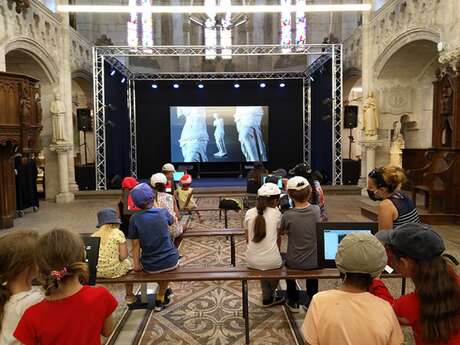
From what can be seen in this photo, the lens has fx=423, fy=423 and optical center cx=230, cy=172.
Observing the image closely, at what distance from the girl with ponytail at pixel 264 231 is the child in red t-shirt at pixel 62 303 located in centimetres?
196

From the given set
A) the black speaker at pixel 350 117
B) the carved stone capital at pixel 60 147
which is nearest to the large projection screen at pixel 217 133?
the black speaker at pixel 350 117

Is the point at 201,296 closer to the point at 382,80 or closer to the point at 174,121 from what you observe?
the point at 382,80

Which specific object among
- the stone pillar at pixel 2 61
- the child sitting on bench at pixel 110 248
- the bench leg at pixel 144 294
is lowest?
the bench leg at pixel 144 294

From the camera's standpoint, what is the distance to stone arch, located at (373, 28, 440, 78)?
28.5 feet

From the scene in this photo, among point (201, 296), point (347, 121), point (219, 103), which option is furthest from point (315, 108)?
point (201, 296)

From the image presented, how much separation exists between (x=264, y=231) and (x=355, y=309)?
2067 mm

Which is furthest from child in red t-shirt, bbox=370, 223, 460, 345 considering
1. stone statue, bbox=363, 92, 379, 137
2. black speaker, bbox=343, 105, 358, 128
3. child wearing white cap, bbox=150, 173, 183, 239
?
black speaker, bbox=343, 105, 358, 128

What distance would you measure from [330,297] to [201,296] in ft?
9.98

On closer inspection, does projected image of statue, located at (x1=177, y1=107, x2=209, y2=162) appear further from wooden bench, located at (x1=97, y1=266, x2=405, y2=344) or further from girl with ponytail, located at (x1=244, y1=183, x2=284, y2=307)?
wooden bench, located at (x1=97, y1=266, x2=405, y2=344)

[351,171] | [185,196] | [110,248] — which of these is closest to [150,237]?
[110,248]

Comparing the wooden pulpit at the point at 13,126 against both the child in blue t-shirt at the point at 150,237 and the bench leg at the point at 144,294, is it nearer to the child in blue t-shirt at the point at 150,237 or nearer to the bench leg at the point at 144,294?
the bench leg at the point at 144,294

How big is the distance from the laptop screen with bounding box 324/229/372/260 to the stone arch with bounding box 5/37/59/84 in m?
8.25

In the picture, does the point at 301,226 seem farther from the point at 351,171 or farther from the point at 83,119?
the point at 83,119

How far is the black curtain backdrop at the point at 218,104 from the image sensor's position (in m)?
17.4
